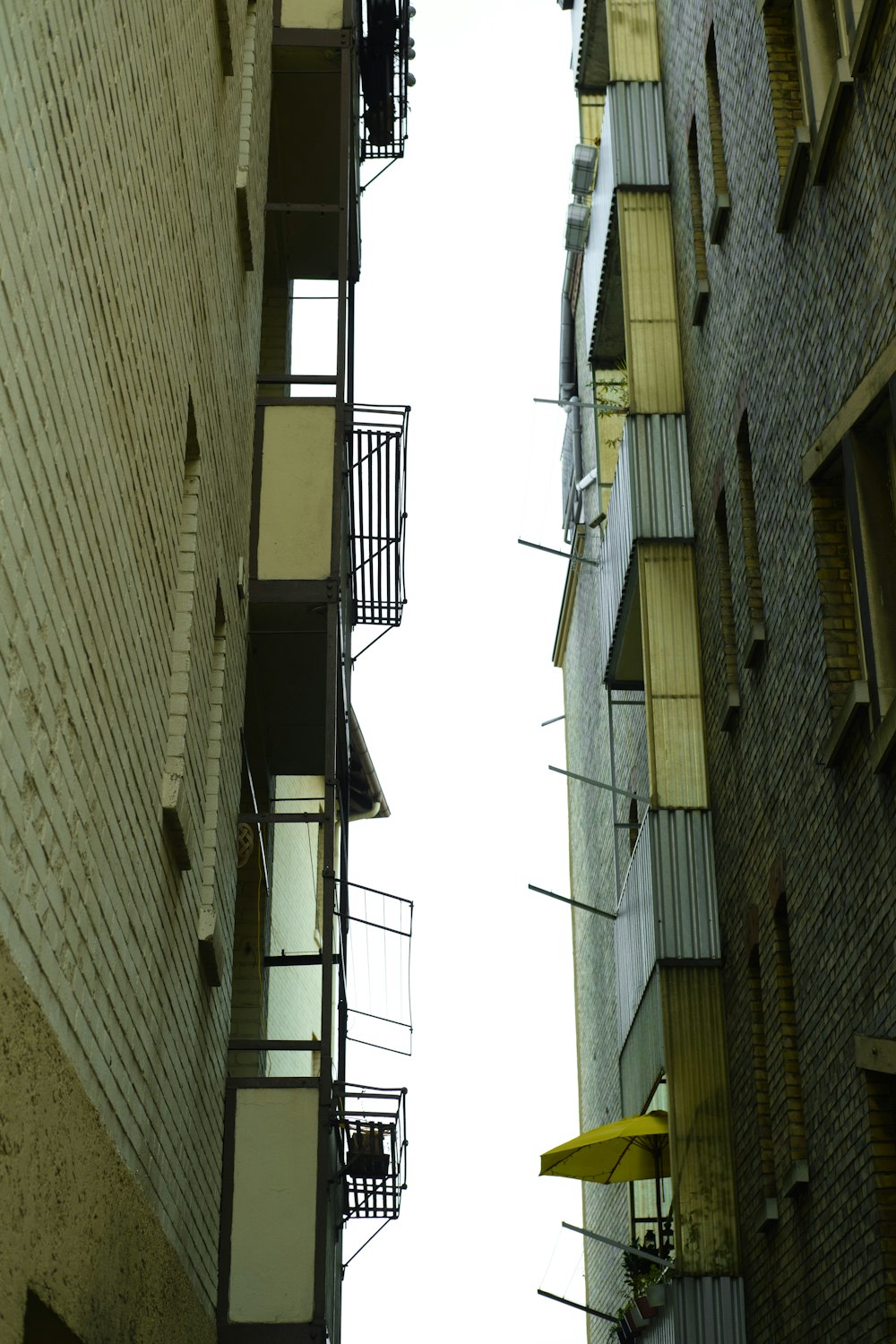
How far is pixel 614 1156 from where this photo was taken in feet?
54.6

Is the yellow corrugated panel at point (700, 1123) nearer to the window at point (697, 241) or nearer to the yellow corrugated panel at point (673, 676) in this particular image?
the yellow corrugated panel at point (673, 676)

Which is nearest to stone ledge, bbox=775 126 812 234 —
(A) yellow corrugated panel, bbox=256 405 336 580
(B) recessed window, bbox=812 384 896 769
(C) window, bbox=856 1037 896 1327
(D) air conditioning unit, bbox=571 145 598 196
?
(B) recessed window, bbox=812 384 896 769

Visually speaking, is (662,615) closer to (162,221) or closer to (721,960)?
(721,960)

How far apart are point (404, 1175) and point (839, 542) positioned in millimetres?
6102

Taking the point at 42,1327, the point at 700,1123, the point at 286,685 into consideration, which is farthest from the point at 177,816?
the point at 700,1123

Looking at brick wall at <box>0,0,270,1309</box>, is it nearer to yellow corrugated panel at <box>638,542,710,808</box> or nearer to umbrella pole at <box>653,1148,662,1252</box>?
yellow corrugated panel at <box>638,542,710,808</box>

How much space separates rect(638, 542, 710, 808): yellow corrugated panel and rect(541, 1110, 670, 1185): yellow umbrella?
3.20m

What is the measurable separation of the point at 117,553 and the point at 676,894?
9969mm

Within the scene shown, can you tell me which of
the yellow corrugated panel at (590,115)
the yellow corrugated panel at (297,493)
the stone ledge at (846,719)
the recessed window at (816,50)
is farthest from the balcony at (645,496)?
the yellow corrugated panel at (590,115)

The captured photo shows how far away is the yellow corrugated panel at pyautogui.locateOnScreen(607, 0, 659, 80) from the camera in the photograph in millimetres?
20656

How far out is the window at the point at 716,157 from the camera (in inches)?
593

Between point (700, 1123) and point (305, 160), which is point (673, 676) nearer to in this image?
point (700, 1123)

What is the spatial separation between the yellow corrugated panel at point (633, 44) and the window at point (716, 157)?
4.32 m

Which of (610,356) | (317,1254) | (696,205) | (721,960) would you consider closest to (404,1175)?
(317,1254)
